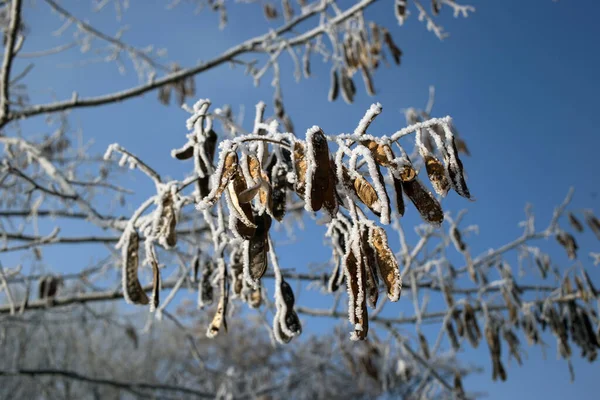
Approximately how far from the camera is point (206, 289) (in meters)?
1.73

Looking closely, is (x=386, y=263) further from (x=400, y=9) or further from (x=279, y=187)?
(x=400, y=9)

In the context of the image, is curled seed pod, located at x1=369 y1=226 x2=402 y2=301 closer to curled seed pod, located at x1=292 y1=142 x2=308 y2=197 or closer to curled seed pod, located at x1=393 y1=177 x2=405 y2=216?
curled seed pod, located at x1=393 y1=177 x2=405 y2=216

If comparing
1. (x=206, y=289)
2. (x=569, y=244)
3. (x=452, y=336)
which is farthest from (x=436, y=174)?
(x=569, y=244)

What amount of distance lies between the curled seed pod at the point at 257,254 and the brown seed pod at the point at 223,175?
0.17 m

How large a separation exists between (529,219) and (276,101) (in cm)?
233

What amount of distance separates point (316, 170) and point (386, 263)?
0.78ft

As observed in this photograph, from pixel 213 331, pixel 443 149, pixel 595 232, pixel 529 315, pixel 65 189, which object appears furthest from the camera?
pixel 595 232

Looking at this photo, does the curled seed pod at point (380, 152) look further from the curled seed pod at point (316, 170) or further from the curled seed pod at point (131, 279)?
the curled seed pod at point (131, 279)

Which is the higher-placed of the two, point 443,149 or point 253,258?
point 443,149

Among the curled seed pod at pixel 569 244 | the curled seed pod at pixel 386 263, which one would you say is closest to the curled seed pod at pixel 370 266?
the curled seed pod at pixel 386 263

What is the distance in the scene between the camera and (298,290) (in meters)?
3.57

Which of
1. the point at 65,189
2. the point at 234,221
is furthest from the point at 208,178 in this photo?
the point at 65,189

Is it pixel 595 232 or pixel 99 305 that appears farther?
pixel 99 305

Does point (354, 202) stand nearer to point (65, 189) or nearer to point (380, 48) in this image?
point (65, 189)
